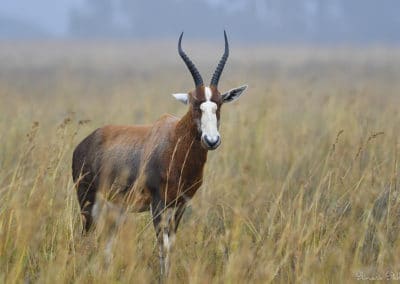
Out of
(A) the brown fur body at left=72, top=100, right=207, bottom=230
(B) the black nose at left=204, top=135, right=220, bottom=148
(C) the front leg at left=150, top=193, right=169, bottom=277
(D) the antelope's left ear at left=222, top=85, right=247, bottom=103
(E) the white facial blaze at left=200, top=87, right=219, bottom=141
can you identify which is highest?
(D) the antelope's left ear at left=222, top=85, right=247, bottom=103

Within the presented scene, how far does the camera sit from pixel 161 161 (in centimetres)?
570

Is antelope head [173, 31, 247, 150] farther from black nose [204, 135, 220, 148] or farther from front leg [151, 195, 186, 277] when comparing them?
front leg [151, 195, 186, 277]

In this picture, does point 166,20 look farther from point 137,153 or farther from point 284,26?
point 137,153

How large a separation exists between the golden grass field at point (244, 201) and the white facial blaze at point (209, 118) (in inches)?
20.7

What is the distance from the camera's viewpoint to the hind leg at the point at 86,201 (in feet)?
19.8

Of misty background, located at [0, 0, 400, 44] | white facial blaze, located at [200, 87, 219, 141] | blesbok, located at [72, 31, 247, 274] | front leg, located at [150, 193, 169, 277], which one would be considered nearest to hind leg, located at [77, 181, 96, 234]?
blesbok, located at [72, 31, 247, 274]

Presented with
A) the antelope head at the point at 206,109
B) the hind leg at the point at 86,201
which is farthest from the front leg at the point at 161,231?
the hind leg at the point at 86,201

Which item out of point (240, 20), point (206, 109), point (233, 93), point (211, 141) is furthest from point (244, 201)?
point (240, 20)

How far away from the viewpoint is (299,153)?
887cm

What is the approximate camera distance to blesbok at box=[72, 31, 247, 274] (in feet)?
17.6

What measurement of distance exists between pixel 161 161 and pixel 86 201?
914 mm

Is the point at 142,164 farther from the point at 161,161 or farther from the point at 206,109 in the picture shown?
the point at 206,109

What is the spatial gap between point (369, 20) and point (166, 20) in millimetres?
30169

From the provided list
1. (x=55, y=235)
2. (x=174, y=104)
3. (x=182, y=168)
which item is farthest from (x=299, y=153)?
(x=174, y=104)
